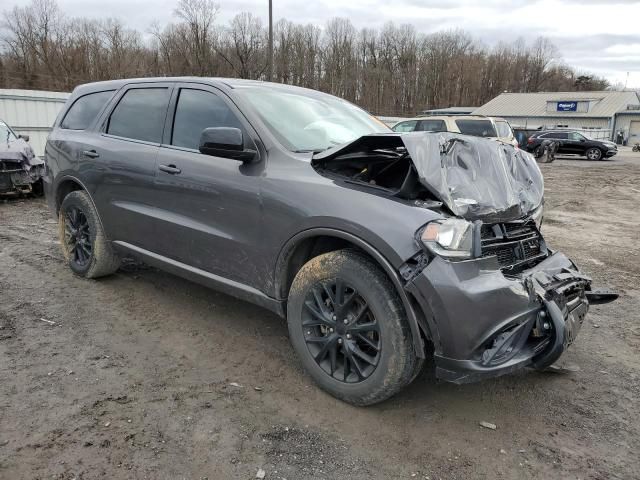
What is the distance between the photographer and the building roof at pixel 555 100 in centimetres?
5548

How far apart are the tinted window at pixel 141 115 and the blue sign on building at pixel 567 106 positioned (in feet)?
203

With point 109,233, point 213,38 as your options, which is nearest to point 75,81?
point 213,38

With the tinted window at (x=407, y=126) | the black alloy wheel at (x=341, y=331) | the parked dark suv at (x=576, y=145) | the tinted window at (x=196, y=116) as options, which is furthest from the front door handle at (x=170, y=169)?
the parked dark suv at (x=576, y=145)

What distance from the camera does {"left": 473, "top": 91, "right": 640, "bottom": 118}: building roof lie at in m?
55.5

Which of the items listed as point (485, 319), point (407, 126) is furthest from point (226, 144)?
Answer: point (407, 126)

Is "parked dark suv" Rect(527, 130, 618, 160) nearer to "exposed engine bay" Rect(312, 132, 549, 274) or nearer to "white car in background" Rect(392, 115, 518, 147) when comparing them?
"white car in background" Rect(392, 115, 518, 147)

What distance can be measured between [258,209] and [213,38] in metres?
51.0

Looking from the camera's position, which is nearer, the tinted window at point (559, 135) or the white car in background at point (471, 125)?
the white car in background at point (471, 125)

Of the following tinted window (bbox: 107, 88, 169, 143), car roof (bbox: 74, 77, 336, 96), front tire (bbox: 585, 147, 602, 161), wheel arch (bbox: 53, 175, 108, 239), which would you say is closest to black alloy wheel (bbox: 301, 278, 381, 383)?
car roof (bbox: 74, 77, 336, 96)

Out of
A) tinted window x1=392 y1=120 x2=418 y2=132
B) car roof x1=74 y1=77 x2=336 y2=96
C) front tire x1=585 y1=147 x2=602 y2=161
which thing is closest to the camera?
car roof x1=74 y1=77 x2=336 y2=96

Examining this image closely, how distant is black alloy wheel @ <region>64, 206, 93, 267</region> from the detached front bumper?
3533 mm

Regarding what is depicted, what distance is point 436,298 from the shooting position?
244 cm

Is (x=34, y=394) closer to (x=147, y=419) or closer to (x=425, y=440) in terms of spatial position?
(x=147, y=419)

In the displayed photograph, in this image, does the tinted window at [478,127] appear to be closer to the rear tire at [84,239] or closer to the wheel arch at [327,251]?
the rear tire at [84,239]
